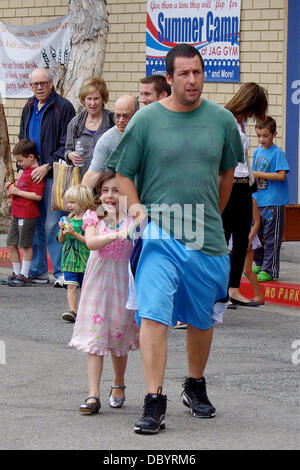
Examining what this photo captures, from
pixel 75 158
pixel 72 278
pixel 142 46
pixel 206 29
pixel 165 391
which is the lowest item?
pixel 165 391

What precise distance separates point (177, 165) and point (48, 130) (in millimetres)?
5501

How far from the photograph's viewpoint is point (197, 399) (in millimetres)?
6012

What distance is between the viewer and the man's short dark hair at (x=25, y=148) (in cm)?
1102

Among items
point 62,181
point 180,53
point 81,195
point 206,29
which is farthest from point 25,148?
point 180,53

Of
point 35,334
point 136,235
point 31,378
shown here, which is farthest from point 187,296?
point 35,334

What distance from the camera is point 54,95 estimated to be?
11.2 m

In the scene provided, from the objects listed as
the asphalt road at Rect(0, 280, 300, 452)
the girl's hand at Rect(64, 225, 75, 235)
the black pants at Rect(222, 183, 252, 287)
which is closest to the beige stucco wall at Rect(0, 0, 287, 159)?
the black pants at Rect(222, 183, 252, 287)

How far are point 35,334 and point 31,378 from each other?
5.32 feet

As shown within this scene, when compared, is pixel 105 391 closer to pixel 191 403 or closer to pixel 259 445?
pixel 191 403

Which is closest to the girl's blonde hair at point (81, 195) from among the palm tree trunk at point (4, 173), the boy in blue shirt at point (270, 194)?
the boy in blue shirt at point (270, 194)

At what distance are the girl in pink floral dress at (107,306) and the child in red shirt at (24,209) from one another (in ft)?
16.2

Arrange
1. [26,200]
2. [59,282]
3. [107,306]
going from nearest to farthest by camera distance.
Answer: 1. [107,306]
2. [59,282]
3. [26,200]

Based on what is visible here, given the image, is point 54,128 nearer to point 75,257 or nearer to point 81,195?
point 75,257

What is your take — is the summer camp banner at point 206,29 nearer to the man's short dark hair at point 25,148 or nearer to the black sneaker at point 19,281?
the man's short dark hair at point 25,148
